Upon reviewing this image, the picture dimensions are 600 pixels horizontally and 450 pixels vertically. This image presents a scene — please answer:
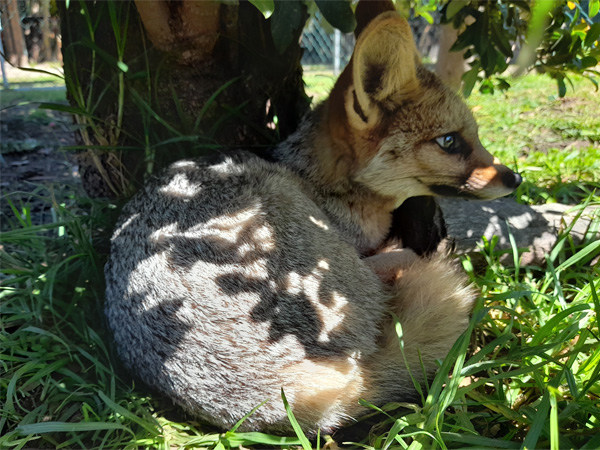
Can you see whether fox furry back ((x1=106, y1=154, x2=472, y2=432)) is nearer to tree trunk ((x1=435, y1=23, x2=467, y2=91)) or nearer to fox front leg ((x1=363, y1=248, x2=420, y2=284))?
fox front leg ((x1=363, y1=248, x2=420, y2=284))

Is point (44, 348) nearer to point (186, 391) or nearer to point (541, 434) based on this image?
A: point (186, 391)

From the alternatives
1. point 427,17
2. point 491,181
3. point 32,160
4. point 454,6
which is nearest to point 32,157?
point 32,160

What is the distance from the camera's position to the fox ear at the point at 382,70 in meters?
2.34

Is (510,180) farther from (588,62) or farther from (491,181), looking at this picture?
(588,62)

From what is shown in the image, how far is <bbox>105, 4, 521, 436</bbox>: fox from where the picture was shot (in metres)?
1.94

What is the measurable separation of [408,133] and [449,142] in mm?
237

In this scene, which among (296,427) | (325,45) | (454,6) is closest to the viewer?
(296,427)

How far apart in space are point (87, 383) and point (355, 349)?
1.29 metres

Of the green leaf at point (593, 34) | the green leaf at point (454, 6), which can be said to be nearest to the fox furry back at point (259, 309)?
the green leaf at point (454, 6)

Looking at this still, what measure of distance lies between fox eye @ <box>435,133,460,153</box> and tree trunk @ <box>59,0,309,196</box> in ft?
4.03

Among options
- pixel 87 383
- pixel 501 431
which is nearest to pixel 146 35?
pixel 87 383

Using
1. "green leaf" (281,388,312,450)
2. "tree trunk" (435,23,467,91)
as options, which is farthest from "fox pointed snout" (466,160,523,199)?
"tree trunk" (435,23,467,91)

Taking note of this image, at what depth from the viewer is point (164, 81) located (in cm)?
299

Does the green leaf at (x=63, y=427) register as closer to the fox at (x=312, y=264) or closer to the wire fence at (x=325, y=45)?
the fox at (x=312, y=264)
